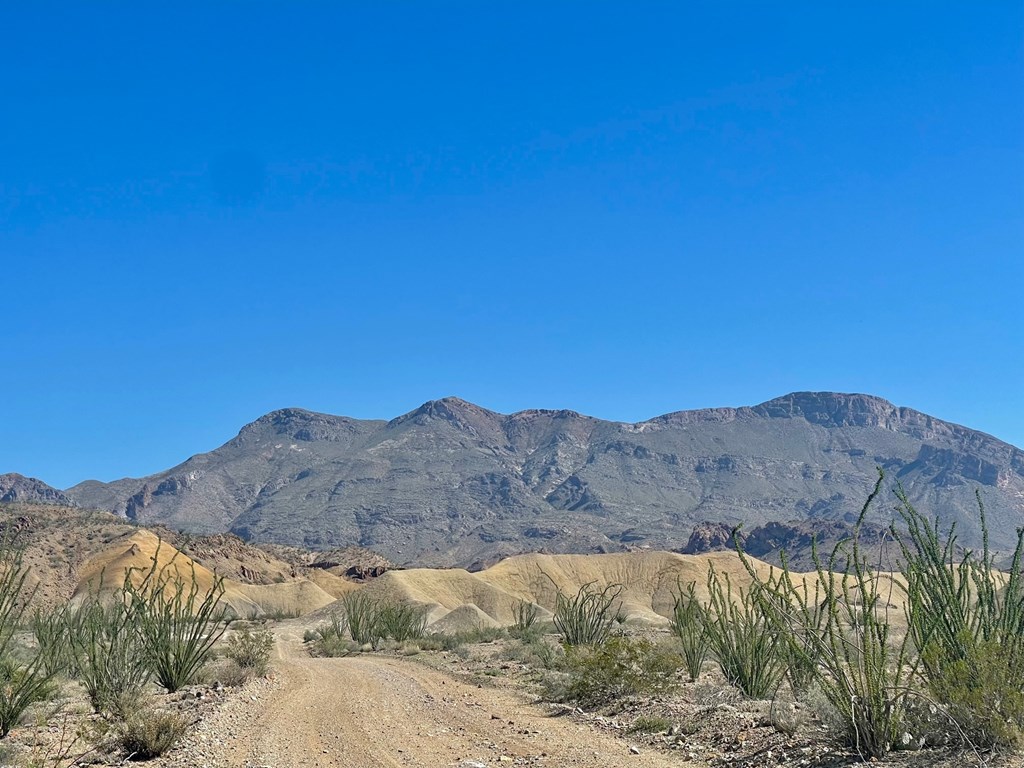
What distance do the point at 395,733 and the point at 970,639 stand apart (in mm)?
8378

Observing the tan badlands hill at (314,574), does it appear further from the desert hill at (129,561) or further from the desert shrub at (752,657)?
the desert shrub at (752,657)

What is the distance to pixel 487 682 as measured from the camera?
22.5 meters

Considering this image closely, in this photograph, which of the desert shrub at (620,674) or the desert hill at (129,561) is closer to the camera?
the desert shrub at (620,674)

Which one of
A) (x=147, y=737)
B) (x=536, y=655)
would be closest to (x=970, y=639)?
(x=147, y=737)

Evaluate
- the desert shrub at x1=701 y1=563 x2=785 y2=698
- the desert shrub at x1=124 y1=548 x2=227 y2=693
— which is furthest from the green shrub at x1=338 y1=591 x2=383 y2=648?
the desert shrub at x1=701 y1=563 x2=785 y2=698

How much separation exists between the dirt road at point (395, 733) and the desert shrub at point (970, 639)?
138 inches

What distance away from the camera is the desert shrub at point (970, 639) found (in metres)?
9.57

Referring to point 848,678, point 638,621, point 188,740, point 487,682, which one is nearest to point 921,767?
point 848,678

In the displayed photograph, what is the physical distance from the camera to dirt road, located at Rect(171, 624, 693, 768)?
1196 centimetres

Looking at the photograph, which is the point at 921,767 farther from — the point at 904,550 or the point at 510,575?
the point at 510,575

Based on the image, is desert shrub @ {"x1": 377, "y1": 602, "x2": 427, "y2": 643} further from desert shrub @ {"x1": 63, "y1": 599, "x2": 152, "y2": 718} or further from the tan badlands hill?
desert shrub @ {"x1": 63, "y1": 599, "x2": 152, "y2": 718}

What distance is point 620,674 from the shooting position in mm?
17406

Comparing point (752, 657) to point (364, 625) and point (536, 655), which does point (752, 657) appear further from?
point (364, 625)

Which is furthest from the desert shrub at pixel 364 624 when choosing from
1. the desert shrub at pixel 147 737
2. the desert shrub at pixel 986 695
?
the desert shrub at pixel 986 695
